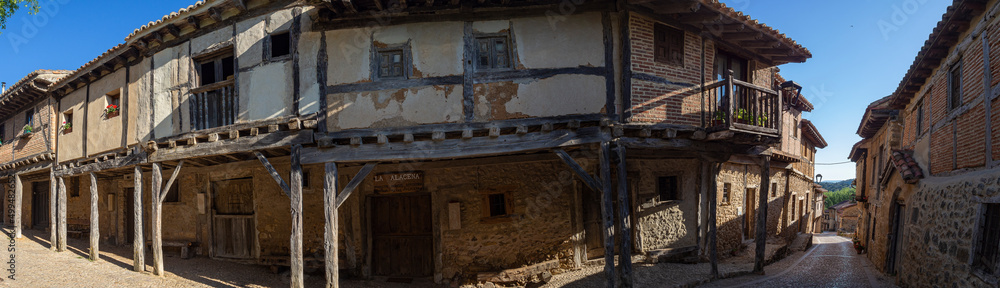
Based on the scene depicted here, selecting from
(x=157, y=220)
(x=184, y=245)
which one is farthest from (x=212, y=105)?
(x=184, y=245)

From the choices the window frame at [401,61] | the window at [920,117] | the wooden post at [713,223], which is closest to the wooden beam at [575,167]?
the window frame at [401,61]

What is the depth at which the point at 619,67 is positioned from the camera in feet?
25.7

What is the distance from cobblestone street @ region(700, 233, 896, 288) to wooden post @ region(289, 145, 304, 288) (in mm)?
7636

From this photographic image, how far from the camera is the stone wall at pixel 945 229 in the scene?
6.77 meters

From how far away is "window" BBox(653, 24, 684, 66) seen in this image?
8.34m

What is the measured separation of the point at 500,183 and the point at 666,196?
429cm

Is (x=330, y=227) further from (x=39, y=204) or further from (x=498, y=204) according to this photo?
(x=39, y=204)

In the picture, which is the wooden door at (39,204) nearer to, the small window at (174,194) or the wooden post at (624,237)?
the small window at (174,194)

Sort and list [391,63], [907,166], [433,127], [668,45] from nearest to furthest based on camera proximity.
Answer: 1. [433,127]
2. [391,63]
3. [668,45]
4. [907,166]

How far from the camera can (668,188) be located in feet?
36.9

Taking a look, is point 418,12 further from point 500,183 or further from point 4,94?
point 4,94

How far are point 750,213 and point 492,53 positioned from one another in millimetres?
11232

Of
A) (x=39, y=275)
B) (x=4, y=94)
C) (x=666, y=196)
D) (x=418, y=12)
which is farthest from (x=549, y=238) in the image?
(x=4, y=94)

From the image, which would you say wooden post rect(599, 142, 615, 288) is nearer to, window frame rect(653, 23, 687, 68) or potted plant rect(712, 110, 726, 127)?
window frame rect(653, 23, 687, 68)
